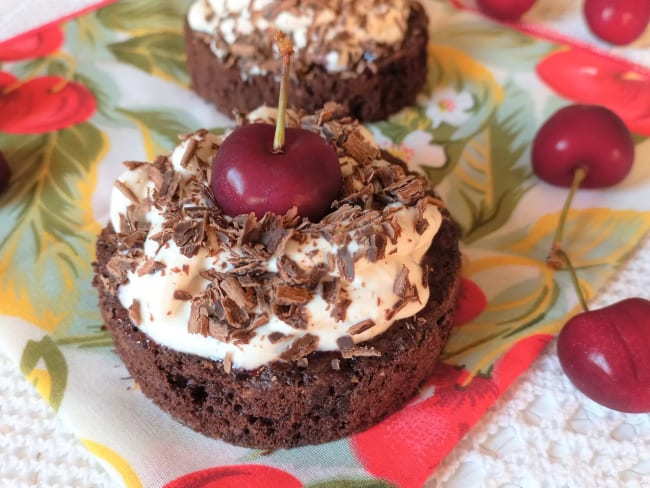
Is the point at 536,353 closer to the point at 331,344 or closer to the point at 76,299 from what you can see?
the point at 331,344

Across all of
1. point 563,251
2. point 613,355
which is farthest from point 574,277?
point 613,355

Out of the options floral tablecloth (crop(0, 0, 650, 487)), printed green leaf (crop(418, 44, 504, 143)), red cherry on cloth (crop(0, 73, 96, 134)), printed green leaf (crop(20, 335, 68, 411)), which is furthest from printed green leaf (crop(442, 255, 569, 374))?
red cherry on cloth (crop(0, 73, 96, 134))

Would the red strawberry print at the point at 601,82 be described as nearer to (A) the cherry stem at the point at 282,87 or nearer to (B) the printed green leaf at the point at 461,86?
(B) the printed green leaf at the point at 461,86

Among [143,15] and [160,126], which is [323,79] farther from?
[143,15]

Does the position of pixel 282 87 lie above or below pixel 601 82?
above

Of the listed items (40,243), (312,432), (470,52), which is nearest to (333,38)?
(470,52)

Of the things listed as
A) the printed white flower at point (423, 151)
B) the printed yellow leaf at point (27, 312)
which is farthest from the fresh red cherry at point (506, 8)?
the printed yellow leaf at point (27, 312)
